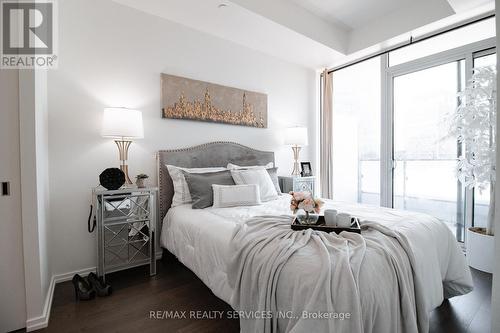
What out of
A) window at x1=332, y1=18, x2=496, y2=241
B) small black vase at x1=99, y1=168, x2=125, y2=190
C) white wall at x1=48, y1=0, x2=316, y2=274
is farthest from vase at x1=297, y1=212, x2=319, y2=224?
window at x1=332, y1=18, x2=496, y2=241

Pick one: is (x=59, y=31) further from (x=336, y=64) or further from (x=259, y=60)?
(x=336, y=64)

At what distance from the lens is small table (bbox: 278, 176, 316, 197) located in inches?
139

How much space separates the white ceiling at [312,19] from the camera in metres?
2.61

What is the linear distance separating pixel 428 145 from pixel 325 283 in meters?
3.24

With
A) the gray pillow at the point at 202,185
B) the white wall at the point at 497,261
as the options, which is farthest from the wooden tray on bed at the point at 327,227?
the gray pillow at the point at 202,185

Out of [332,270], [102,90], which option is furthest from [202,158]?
[332,270]

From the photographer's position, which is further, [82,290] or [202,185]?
[202,185]

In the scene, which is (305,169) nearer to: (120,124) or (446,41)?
(446,41)

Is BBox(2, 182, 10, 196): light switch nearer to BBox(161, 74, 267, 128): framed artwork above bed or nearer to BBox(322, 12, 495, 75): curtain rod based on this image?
BBox(161, 74, 267, 128): framed artwork above bed

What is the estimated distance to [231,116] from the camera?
3346 millimetres

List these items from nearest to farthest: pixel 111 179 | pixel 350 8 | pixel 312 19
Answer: pixel 111 179 → pixel 350 8 → pixel 312 19

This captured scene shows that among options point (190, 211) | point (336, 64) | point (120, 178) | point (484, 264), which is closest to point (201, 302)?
point (190, 211)

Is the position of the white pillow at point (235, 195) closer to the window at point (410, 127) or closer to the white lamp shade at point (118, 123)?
the white lamp shade at point (118, 123)

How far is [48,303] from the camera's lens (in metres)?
1.82
